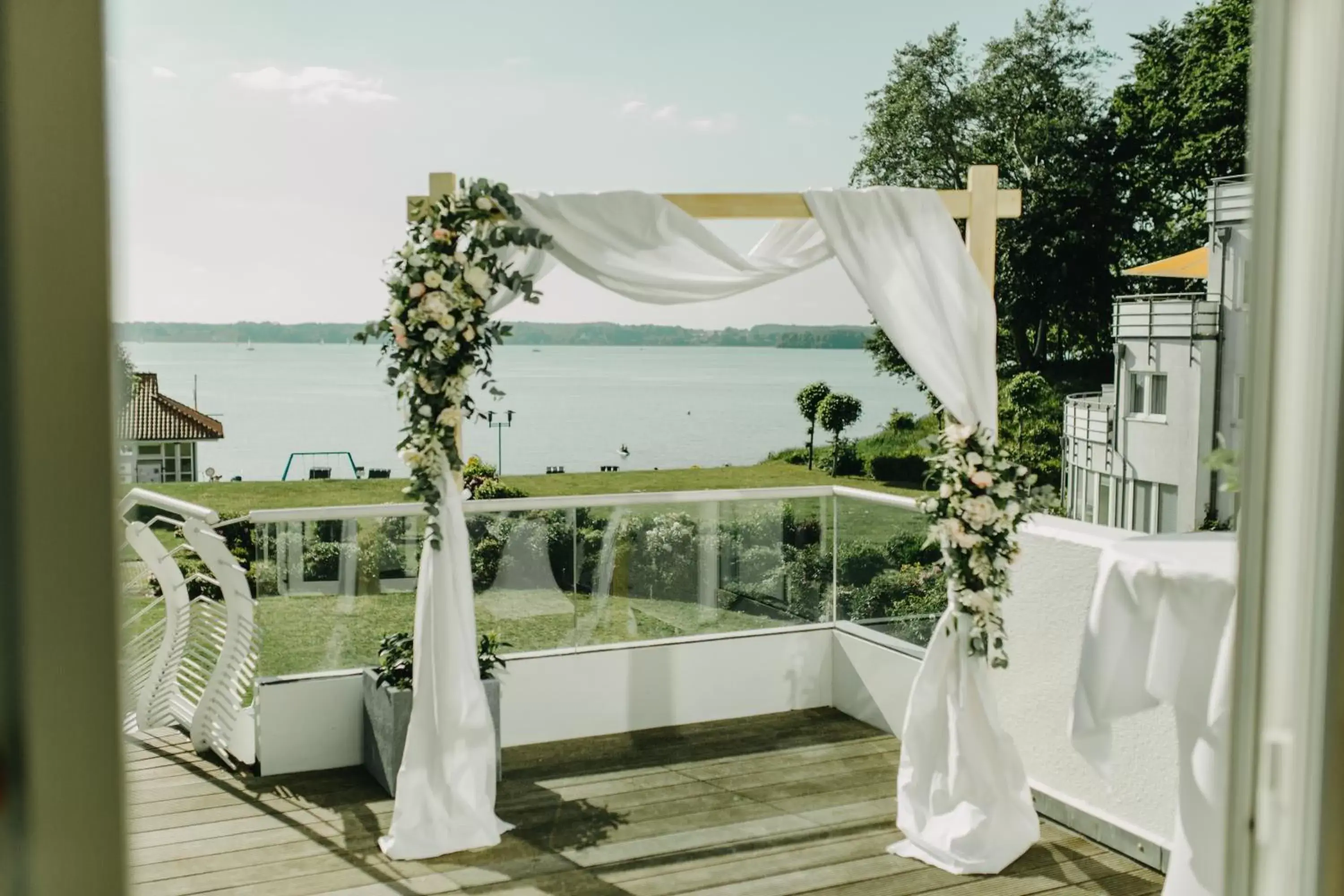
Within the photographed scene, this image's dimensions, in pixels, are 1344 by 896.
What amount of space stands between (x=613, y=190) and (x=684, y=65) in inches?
772

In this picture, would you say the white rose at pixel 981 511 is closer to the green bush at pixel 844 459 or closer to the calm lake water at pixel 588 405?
the calm lake water at pixel 588 405

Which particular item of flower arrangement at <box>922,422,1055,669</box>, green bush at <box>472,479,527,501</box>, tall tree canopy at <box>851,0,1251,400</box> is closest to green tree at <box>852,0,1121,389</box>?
tall tree canopy at <box>851,0,1251,400</box>

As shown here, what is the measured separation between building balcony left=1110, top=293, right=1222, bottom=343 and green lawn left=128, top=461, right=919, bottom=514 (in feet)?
19.8

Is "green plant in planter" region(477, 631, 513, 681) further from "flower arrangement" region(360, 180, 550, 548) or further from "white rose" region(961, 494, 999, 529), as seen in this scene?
"white rose" region(961, 494, 999, 529)

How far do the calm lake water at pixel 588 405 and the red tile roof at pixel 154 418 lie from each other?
8.30 metres

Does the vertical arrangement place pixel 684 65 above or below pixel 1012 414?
above

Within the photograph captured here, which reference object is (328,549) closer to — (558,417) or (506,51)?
(558,417)

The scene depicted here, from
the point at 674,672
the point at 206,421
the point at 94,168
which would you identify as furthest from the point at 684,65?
the point at 94,168

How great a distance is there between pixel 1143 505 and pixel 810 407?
9798 millimetres

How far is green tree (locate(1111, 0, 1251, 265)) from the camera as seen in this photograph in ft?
59.1

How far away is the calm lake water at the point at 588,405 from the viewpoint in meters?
12.4

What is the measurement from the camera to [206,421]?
102 inches

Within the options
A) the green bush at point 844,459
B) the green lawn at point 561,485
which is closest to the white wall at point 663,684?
the green lawn at point 561,485

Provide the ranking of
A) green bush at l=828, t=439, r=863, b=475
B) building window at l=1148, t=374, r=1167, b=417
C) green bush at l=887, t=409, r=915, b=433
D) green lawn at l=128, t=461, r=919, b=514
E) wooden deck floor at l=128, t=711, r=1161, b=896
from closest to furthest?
1. wooden deck floor at l=128, t=711, r=1161, b=896
2. green lawn at l=128, t=461, r=919, b=514
3. green bush at l=828, t=439, r=863, b=475
4. green bush at l=887, t=409, r=915, b=433
5. building window at l=1148, t=374, r=1167, b=417
